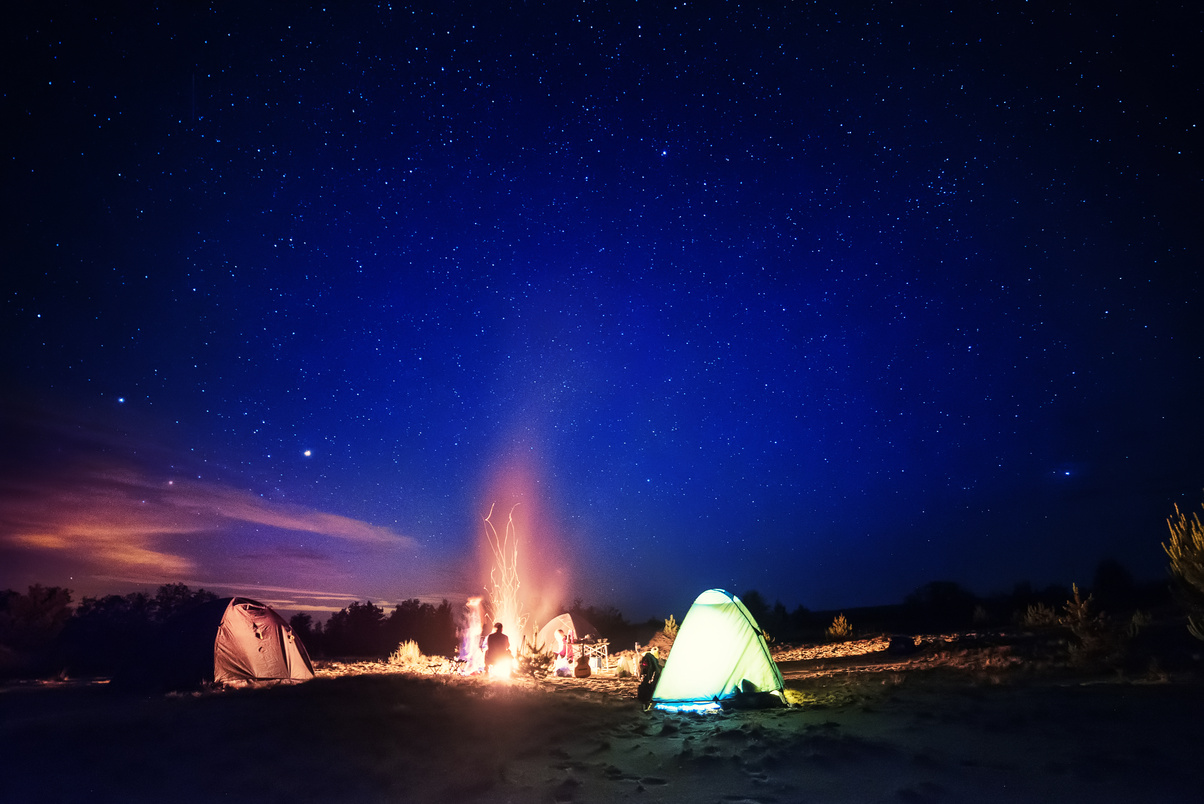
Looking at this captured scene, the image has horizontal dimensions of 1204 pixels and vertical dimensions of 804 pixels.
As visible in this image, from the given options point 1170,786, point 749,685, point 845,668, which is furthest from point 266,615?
point 1170,786

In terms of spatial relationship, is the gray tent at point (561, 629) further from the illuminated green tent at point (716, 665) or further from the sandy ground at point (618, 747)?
the illuminated green tent at point (716, 665)

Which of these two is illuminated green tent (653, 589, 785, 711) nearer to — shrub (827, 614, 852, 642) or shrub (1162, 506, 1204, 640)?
shrub (1162, 506, 1204, 640)

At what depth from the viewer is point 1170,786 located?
4664 mm

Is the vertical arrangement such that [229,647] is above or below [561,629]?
above

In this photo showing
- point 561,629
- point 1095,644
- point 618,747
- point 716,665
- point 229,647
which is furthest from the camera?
point 561,629

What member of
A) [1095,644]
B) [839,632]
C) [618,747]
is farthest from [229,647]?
[839,632]

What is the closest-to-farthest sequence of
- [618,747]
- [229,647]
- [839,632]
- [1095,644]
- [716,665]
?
[618,747]
[716,665]
[1095,644]
[229,647]
[839,632]

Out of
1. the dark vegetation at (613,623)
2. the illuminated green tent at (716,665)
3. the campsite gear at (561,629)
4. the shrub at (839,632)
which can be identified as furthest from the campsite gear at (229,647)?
the shrub at (839,632)

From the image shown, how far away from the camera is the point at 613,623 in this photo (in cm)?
4828

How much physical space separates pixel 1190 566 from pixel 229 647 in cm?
1813

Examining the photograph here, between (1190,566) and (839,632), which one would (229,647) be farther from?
(839,632)

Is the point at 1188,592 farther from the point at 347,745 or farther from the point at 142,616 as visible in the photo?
the point at 142,616

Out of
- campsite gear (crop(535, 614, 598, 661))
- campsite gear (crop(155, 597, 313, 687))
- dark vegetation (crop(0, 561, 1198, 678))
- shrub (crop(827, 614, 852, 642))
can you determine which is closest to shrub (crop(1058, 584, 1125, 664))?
dark vegetation (crop(0, 561, 1198, 678))

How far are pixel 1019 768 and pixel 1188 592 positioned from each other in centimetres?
720
